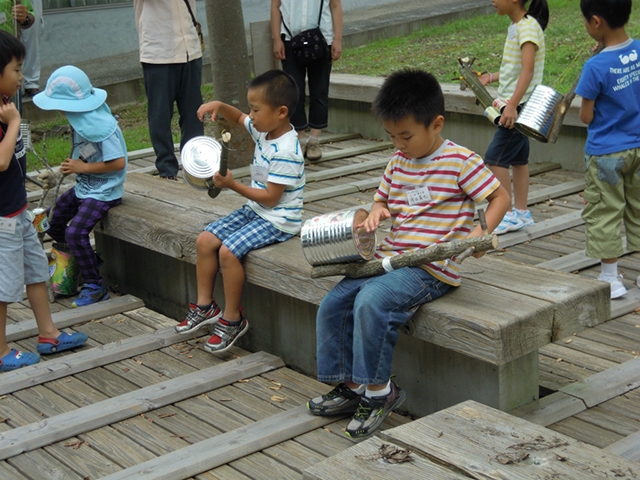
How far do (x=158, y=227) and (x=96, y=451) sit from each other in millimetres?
1431

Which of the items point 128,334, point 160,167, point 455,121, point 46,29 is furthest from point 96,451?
point 46,29

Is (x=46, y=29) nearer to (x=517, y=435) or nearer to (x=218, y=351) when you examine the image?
(x=218, y=351)

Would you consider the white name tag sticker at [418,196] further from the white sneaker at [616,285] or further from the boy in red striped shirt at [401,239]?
the white sneaker at [616,285]

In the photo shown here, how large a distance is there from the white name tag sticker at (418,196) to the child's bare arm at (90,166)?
2.00 m

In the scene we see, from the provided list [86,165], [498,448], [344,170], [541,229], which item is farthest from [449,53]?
[498,448]

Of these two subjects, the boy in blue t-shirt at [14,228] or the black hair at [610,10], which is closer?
the boy in blue t-shirt at [14,228]

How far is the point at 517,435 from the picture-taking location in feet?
8.42

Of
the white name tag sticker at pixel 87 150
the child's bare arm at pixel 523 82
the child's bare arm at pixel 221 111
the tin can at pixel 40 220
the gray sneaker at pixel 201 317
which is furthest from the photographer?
the child's bare arm at pixel 523 82

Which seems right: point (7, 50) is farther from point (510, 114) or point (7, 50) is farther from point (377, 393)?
point (510, 114)

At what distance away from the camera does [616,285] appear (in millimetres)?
4730

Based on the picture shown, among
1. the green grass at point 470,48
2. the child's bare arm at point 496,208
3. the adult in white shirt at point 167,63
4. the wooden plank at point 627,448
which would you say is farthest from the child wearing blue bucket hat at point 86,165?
the green grass at point 470,48

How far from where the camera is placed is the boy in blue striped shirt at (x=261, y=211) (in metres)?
4.03

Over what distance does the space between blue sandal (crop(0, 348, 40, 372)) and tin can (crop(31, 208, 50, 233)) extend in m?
0.75

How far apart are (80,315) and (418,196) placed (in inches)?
86.1
